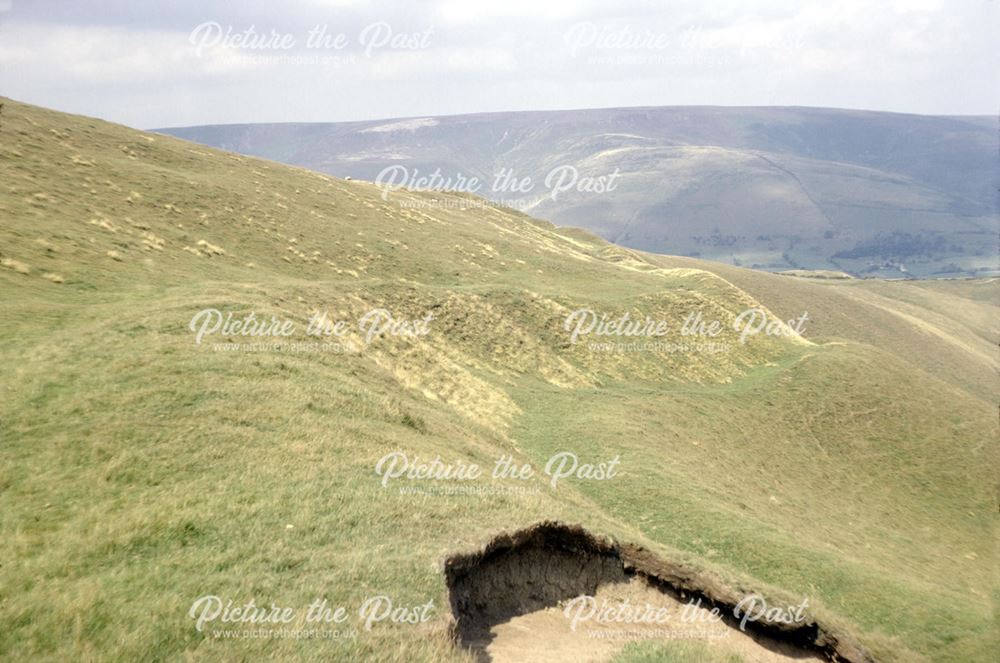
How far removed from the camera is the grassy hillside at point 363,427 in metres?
12.1

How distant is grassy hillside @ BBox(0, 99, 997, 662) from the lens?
39.7 feet

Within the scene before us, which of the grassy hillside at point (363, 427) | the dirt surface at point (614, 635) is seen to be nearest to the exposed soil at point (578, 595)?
the dirt surface at point (614, 635)

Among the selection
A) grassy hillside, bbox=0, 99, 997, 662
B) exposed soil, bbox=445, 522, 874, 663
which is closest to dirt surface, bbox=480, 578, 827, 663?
exposed soil, bbox=445, 522, 874, 663

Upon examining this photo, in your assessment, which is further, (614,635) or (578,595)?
(578,595)

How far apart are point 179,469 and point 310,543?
452 cm

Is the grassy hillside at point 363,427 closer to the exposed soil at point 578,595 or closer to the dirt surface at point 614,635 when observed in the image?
the exposed soil at point 578,595

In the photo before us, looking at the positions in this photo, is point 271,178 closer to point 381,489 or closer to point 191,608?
point 381,489

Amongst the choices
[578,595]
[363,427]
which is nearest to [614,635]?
[578,595]

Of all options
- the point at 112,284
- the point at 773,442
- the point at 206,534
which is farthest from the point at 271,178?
the point at 206,534

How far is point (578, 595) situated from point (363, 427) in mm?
9001

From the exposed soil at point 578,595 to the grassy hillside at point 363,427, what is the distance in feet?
2.31

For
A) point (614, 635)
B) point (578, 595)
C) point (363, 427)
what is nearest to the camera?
point (614, 635)

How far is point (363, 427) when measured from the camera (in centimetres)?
2073

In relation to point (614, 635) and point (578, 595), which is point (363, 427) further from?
point (614, 635)
